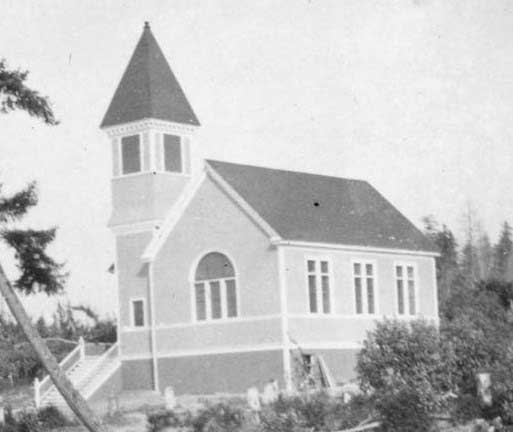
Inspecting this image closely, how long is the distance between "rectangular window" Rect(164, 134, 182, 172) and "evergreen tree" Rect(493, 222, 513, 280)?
35138 millimetres

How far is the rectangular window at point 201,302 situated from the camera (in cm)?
4509

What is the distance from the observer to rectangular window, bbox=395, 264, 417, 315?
4881cm

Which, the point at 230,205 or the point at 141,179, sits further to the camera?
the point at 141,179

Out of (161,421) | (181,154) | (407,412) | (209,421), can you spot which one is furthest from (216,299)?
(407,412)

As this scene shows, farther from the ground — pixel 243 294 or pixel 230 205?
pixel 230 205

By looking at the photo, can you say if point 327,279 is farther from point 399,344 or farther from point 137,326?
point 399,344

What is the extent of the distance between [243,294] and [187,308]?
236cm

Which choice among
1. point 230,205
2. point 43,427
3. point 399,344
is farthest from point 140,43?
point 399,344

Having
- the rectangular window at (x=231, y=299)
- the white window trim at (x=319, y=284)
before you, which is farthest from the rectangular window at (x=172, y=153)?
the white window trim at (x=319, y=284)

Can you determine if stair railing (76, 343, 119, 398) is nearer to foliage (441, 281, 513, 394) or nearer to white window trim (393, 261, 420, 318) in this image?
white window trim (393, 261, 420, 318)

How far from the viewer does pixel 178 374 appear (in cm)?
4541

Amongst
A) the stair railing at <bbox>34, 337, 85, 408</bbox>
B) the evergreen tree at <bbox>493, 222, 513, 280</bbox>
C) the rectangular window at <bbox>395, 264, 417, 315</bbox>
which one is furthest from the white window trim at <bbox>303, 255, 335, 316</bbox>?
the evergreen tree at <bbox>493, 222, 513, 280</bbox>

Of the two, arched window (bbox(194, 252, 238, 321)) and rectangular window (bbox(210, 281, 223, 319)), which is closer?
arched window (bbox(194, 252, 238, 321))

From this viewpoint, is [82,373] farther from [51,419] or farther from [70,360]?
[51,419]
